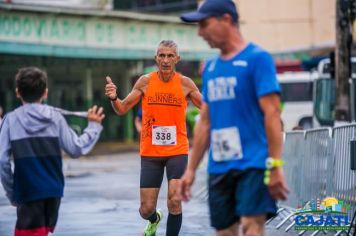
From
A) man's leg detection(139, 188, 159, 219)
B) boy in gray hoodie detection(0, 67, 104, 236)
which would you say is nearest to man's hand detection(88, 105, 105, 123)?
boy in gray hoodie detection(0, 67, 104, 236)

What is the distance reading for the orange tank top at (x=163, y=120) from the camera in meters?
9.55

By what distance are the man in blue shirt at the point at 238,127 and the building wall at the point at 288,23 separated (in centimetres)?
4258

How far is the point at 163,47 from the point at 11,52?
27021 millimetres

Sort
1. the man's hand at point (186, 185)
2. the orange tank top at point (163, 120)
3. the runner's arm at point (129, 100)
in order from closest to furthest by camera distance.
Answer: the man's hand at point (186, 185) → the runner's arm at point (129, 100) → the orange tank top at point (163, 120)

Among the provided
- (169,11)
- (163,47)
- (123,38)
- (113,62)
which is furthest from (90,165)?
(169,11)

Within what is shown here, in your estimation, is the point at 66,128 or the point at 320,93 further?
the point at 320,93

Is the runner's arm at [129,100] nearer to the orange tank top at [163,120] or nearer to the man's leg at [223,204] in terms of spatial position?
the orange tank top at [163,120]

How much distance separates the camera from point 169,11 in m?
55.2

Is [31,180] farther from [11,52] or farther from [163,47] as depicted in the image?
[11,52]

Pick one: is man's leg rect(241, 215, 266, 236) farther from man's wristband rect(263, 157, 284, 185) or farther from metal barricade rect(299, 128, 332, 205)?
metal barricade rect(299, 128, 332, 205)

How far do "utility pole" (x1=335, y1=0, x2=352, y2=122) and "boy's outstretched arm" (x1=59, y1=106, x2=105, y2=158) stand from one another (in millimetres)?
17228

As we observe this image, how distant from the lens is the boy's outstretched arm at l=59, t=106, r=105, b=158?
666 cm

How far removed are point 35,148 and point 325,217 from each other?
4505mm

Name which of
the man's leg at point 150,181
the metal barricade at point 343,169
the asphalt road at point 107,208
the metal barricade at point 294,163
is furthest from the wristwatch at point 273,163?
the metal barricade at point 294,163
